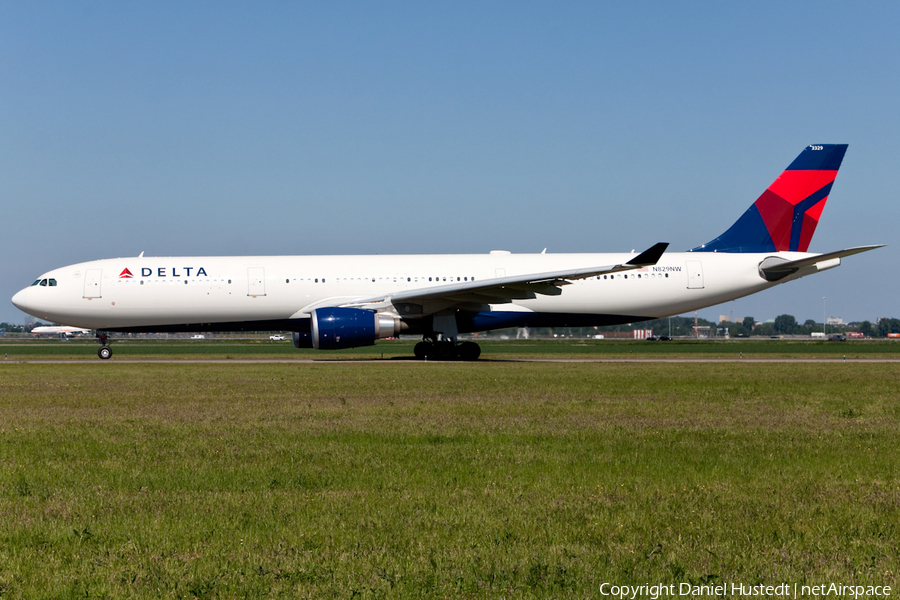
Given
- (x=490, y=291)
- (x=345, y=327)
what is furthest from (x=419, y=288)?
(x=345, y=327)

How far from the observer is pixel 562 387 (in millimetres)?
15984

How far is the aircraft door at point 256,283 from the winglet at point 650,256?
11.9 meters

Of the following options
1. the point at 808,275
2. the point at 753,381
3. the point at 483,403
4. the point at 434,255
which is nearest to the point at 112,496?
the point at 483,403

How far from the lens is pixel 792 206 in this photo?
2981 centimetres

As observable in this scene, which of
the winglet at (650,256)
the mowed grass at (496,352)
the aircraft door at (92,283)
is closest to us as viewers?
the winglet at (650,256)

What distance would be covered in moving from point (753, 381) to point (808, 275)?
13671 millimetres

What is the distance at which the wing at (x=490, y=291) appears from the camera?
24.1 meters

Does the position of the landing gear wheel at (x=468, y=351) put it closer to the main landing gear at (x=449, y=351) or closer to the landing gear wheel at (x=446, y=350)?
the main landing gear at (x=449, y=351)

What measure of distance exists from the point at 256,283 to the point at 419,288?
17.8ft

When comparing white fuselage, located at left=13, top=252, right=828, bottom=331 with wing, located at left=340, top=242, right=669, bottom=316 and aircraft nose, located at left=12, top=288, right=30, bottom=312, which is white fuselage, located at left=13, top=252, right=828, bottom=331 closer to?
aircraft nose, located at left=12, top=288, right=30, bottom=312

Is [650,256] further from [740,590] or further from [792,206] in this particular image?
[740,590]

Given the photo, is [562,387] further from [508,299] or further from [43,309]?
[43,309]

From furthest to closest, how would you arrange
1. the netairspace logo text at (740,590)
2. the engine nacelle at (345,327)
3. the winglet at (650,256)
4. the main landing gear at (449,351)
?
the main landing gear at (449,351)
the engine nacelle at (345,327)
the winglet at (650,256)
the netairspace logo text at (740,590)

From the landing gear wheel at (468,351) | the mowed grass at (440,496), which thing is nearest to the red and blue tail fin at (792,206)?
the landing gear wheel at (468,351)
